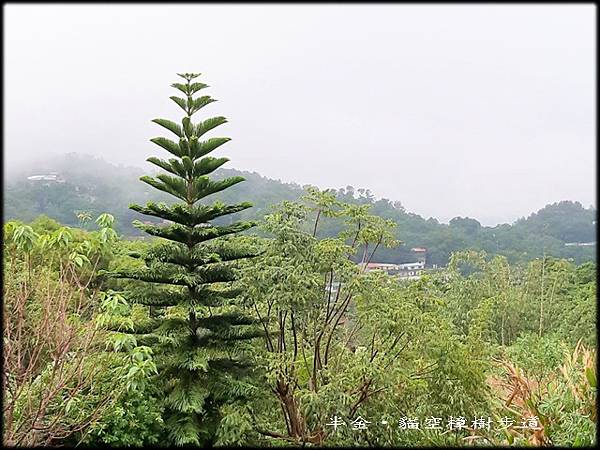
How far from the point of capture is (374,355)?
4.43 metres

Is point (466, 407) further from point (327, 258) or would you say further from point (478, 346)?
point (327, 258)

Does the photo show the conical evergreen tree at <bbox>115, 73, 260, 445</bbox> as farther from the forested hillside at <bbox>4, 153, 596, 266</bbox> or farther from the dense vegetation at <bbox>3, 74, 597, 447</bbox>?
the forested hillside at <bbox>4, 153, 596, 266</bbox>

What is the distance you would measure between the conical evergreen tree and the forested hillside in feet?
25.3

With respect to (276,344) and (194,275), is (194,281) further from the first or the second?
(276,344)

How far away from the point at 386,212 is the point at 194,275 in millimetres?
12708

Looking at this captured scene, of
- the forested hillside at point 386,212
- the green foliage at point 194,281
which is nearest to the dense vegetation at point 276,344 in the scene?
the green foliage at point 194,281

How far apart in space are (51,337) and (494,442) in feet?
8.77

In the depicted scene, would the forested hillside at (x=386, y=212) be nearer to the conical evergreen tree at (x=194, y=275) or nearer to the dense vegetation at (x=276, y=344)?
the dense vegetation at (x=276, y=344)

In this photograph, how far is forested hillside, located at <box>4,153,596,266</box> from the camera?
14.6 metres

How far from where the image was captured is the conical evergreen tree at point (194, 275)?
4.54 metres

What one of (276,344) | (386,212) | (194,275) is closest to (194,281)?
(194,275)

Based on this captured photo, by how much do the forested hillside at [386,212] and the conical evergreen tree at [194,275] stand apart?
7698 mm

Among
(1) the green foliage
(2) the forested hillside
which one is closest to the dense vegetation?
(1) the green foliage

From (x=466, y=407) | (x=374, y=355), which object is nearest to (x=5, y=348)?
(x=374, y=355)
